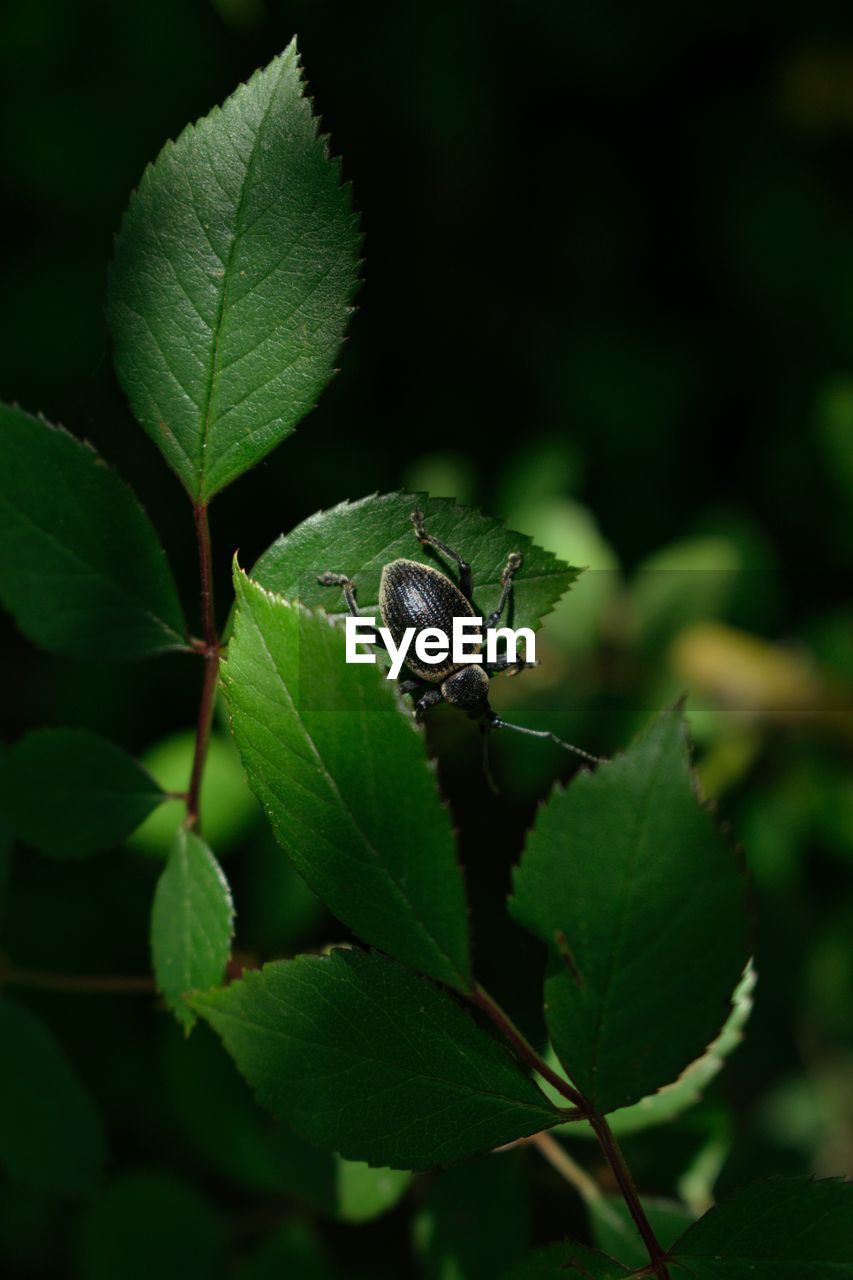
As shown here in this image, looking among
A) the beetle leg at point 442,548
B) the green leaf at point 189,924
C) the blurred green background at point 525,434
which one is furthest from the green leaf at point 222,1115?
the beetle leg at point 442,548

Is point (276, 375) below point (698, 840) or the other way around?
the other way around

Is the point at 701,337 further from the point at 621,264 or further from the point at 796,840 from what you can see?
the point at 796,840

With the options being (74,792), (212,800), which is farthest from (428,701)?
(212,800)

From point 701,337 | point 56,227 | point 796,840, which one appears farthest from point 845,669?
point 56,227

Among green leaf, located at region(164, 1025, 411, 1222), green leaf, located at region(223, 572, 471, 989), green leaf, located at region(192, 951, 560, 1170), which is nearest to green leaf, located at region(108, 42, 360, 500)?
green leaf, located at region(223, 572, 471, 989)

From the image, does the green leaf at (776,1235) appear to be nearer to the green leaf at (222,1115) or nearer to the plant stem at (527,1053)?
the plant stem at (527,1053)

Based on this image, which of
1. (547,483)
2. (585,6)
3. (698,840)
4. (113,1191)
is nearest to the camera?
(698,840)
